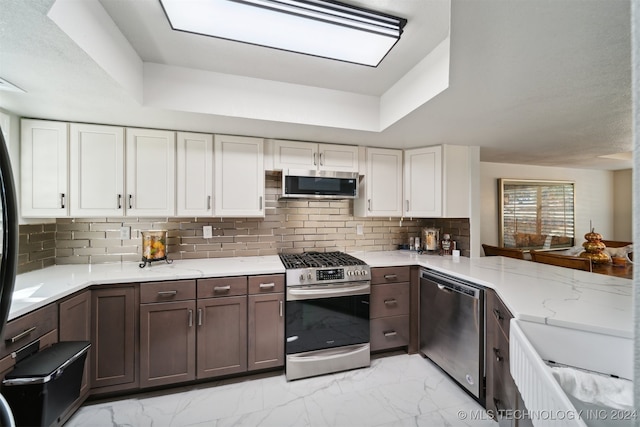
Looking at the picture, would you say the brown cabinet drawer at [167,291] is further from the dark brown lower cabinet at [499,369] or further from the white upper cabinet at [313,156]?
the dark brown lower cabinet at [499,369]

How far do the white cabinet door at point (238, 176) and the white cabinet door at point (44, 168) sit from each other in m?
1.14

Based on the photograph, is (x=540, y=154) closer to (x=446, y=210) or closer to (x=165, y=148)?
(x=446, y=210)

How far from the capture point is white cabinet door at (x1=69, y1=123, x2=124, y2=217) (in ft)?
6.75

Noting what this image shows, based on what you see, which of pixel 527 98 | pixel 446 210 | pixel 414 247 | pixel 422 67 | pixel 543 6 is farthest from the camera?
pixel 414 247

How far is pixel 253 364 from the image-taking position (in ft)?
6.83

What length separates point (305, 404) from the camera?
185 centimetres

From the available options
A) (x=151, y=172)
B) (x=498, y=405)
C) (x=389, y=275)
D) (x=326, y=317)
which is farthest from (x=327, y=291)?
(x=151, y=172)

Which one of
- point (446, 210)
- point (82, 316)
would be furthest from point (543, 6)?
point (82, 316)

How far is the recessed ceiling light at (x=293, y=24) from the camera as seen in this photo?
1287 mm

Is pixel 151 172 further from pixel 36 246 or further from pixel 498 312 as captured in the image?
pixel 498 312

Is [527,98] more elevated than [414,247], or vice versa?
[527,98]

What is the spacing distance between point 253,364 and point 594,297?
235cm

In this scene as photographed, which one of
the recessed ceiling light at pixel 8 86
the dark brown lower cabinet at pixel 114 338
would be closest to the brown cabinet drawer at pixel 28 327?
the dark brown lower cabinet at pixel 114 338

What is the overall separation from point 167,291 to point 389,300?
1.92m
